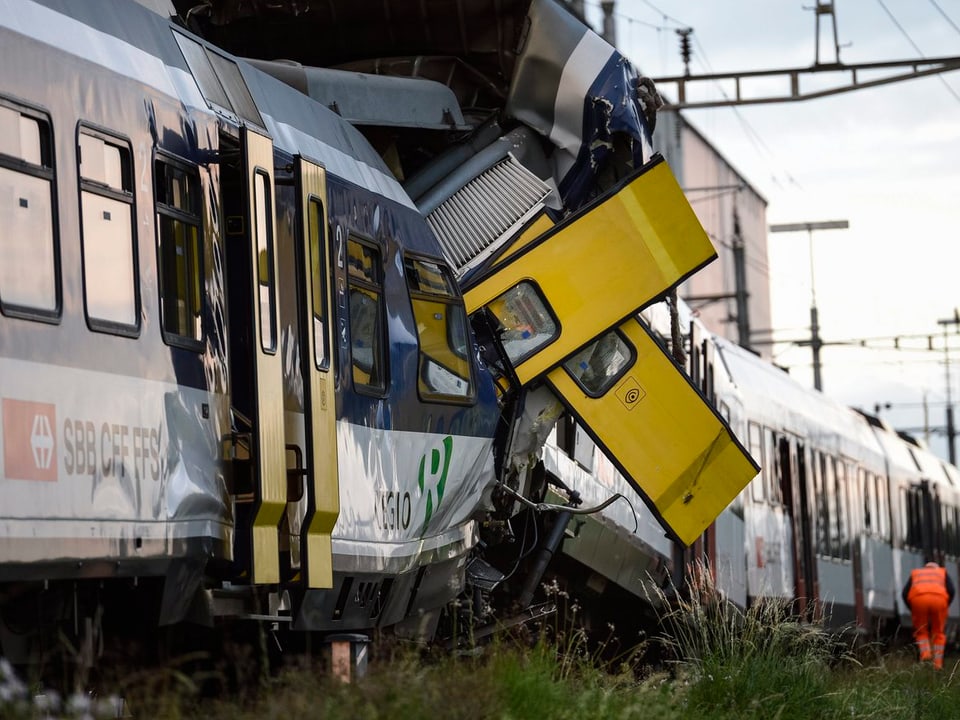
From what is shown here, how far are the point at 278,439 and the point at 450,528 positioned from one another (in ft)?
8.92

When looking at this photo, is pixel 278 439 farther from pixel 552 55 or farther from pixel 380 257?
pixel 552 55

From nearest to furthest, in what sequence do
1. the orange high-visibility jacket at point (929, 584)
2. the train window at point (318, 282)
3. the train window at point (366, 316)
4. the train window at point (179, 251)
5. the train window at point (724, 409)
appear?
the train window at point (179, 251) < the train window at point (318, 282) < the train window at point (366, 316) < the train window at point (724, 409) < the orange high-visibility jacket at point (929, 584)

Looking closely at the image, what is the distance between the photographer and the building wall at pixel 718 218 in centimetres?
4844

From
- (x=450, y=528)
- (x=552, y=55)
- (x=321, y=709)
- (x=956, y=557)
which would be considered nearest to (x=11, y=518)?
(x=321, y=709)

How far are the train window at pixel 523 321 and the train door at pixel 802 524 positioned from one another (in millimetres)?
10106

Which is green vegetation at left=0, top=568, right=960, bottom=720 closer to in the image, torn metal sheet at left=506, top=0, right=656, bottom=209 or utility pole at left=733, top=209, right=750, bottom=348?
torn metal sheet at left=506, top=0, right=656, bottom=209

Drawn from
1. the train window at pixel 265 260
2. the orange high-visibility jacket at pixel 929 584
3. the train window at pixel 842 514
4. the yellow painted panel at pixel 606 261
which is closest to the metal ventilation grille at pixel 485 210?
the yellow painted panel at pixel 606 261

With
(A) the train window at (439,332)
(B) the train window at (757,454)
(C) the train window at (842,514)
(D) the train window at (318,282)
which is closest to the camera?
(D) the train window at (318,282)

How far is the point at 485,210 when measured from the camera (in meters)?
10.9

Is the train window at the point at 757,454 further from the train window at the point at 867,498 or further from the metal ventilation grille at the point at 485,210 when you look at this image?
the metal ventilation grille at the point at 485,210

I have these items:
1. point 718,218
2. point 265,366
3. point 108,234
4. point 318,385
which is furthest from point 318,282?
point 718,218

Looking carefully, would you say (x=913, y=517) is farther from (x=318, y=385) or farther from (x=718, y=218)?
(x=718, y=218)

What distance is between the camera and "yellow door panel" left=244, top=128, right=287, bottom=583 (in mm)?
7458

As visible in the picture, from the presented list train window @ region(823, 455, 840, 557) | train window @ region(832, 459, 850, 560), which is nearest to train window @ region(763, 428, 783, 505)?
train window @ region(823, 455, 840, 557)
